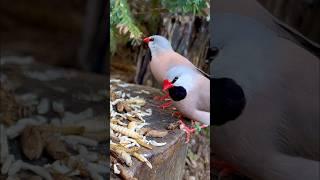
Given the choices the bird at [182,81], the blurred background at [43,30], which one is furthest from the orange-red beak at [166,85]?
the blurred background at [43,30]

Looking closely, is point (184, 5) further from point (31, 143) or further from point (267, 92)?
point (31, 143)

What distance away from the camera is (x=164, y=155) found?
1.47 ft

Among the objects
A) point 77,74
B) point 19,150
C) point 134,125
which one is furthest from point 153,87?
point 77,74

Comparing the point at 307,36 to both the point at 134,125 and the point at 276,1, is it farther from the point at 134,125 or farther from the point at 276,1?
the point at 134,125

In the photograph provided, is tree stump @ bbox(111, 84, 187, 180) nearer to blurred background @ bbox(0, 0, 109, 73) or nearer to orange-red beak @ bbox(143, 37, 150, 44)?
orange-red beak @ bbox(143, 37, 150, 44)

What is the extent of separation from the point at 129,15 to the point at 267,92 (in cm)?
12

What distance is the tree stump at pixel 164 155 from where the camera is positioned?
0.45 meters

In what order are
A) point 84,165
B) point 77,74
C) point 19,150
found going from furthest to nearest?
point 77,74
point 19,150
point 84,165

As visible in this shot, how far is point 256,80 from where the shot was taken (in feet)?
1.45

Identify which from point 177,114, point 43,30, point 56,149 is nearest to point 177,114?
point 177,114

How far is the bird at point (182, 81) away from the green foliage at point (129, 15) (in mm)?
13

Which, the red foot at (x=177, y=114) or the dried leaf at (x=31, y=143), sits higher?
the red foot at (x=177, y=114)

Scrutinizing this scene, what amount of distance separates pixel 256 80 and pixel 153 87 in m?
0.09

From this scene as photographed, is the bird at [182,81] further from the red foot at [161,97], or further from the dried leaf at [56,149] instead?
the dried leaf at [56,149]
